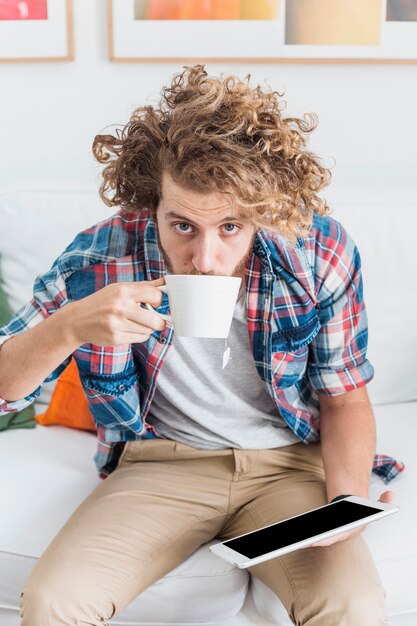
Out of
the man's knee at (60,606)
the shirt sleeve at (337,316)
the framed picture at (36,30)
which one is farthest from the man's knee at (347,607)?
the framed picture at (36,30)

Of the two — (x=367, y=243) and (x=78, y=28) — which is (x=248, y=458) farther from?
(x=78, y=28)

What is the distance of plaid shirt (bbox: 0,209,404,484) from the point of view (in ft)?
4.65

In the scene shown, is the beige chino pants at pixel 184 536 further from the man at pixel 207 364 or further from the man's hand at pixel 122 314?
the man's hand at pixel 122 314

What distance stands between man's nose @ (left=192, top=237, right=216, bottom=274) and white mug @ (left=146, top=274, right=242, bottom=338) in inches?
4.2

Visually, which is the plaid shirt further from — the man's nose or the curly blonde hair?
the man's nose

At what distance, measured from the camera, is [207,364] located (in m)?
1.45

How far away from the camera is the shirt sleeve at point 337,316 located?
4.76 ft

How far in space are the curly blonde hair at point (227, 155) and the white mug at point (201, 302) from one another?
0.20m

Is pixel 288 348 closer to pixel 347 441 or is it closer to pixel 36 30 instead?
pixel 347 441

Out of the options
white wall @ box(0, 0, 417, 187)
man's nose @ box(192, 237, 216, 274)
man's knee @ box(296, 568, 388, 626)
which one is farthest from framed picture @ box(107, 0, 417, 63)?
man's knee @ box(296, 568, 388, 626)

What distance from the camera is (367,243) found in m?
1.93

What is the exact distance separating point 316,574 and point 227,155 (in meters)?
0.65

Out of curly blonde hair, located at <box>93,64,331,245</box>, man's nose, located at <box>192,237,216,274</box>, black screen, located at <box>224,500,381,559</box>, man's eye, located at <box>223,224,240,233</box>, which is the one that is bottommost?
black screen, located at <box>224,500,381,559</box>

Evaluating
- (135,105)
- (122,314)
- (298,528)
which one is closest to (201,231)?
(122,314)
